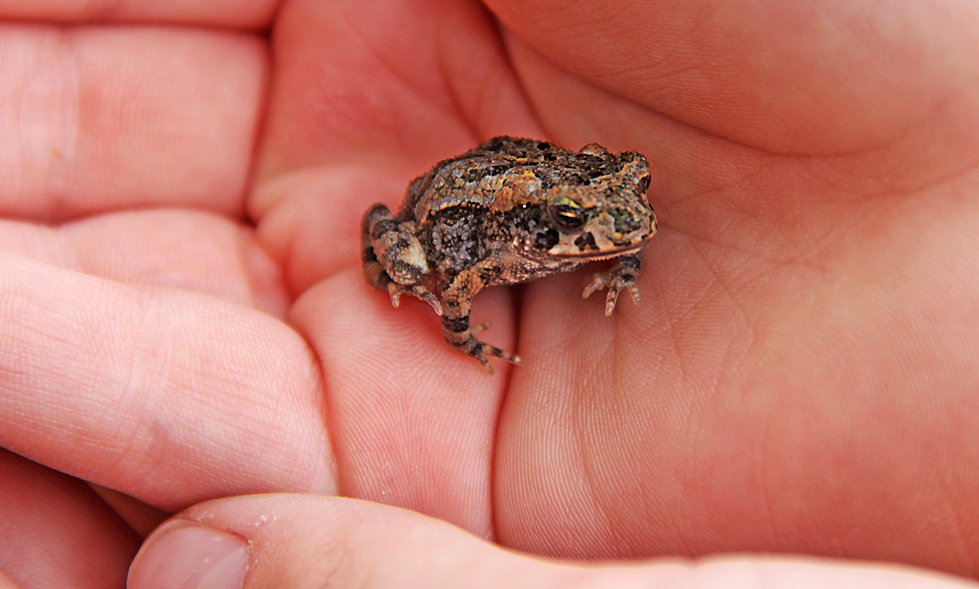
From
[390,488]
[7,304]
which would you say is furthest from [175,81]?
[390,488]

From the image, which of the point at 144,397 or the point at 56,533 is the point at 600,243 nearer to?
the point at 144,397

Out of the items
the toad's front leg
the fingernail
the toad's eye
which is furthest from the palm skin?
the toad's eye

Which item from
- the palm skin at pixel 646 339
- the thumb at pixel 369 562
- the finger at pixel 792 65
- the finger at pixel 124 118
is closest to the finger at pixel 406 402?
the palm skin at pixel 646 339

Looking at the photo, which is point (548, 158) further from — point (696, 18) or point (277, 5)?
point (277, 5)

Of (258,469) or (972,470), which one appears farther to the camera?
(258,469)

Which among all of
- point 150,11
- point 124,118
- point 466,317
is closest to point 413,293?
point 466,317

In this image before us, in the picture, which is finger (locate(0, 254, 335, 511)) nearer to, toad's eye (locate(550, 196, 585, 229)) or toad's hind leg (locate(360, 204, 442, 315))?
toad's hind leg (locate(360, 204, 442, 315))
